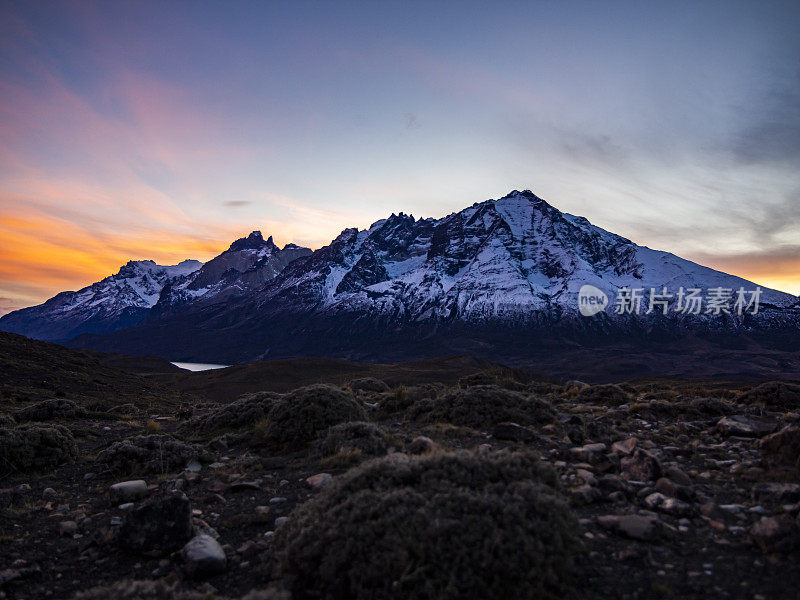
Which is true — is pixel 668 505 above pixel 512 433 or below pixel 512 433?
above

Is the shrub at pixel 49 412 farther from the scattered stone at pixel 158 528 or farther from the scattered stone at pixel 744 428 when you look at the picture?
the scattered stone at pixel 744 428

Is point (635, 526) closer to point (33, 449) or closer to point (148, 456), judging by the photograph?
point (148, 456)

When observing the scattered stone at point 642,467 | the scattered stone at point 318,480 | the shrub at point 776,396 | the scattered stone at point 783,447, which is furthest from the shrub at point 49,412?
the shrub at point 776,396

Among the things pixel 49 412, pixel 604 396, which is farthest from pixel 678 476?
pixel 49 412

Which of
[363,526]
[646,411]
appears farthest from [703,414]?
[363,526]

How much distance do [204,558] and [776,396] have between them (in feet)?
64.7

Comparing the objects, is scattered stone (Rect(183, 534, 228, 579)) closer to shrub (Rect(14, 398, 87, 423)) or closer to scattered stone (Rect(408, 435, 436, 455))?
scattered stone (Rect(408, 435, 436, 455))

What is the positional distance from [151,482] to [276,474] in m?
2.51

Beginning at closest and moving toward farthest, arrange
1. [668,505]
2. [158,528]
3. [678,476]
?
[158,528], [668,505], [678,476]

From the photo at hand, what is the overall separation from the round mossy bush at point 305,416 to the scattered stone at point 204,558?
541 cm

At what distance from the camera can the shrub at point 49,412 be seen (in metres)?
16.7

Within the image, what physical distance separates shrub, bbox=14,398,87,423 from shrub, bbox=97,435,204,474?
364 inches

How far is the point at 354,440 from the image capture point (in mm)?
9789

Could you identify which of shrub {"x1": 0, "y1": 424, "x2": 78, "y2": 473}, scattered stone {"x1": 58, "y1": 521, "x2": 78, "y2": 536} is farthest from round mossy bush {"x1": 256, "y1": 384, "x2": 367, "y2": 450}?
scattered stone {"x1": 58, "y1": 521, "x2": 78, "y2": 536}
